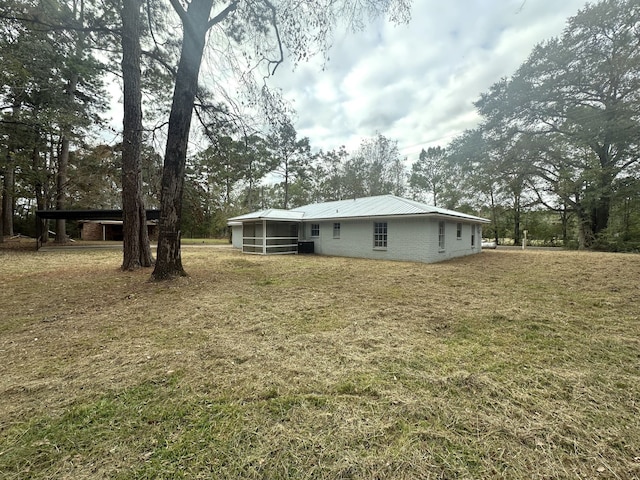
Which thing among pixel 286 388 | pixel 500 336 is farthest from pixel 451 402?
pixel 500 336

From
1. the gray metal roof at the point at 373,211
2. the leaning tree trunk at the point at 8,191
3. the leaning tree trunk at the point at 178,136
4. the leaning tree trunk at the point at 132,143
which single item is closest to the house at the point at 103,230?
the leaning tree trunk at the point at 8,191

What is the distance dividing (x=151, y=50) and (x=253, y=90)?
4.92 m

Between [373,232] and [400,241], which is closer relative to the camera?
[400,241]

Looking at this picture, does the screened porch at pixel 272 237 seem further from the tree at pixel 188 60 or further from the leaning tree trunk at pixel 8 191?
the leaning tree trunk at pixel 8 191

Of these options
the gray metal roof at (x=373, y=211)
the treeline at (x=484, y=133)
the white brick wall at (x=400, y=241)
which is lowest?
the white brick wall at (x=400, y=241)

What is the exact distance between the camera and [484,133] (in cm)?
1936

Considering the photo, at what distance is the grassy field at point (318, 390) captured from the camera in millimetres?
1683

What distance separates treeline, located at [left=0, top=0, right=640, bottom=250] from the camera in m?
9.02

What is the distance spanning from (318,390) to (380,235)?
1182cm

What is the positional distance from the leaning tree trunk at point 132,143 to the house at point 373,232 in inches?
277

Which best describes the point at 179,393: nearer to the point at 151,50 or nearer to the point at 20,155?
the point at 151,50

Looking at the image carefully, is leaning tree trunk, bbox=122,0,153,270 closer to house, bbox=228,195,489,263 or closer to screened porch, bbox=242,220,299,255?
house, bbox=228,195,489,263

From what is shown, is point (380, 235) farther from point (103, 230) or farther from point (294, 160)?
point (103, 230)

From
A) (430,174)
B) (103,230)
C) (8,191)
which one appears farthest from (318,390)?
(103,230)
